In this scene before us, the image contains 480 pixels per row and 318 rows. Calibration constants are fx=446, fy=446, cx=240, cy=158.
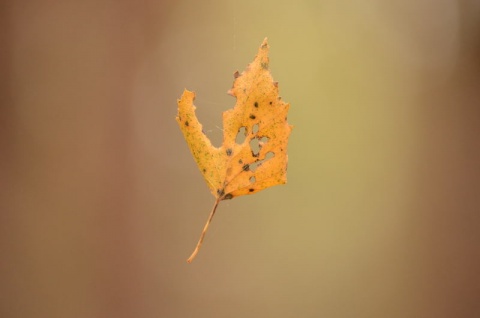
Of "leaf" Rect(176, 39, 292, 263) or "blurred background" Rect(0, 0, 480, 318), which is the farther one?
"blurred background" Rect(0, 0, 480, 318)

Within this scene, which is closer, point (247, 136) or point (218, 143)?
point (247, 136)

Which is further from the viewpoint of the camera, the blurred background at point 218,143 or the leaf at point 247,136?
the blurred background at point 218,143

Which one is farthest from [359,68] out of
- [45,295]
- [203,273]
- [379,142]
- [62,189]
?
[45,295]
